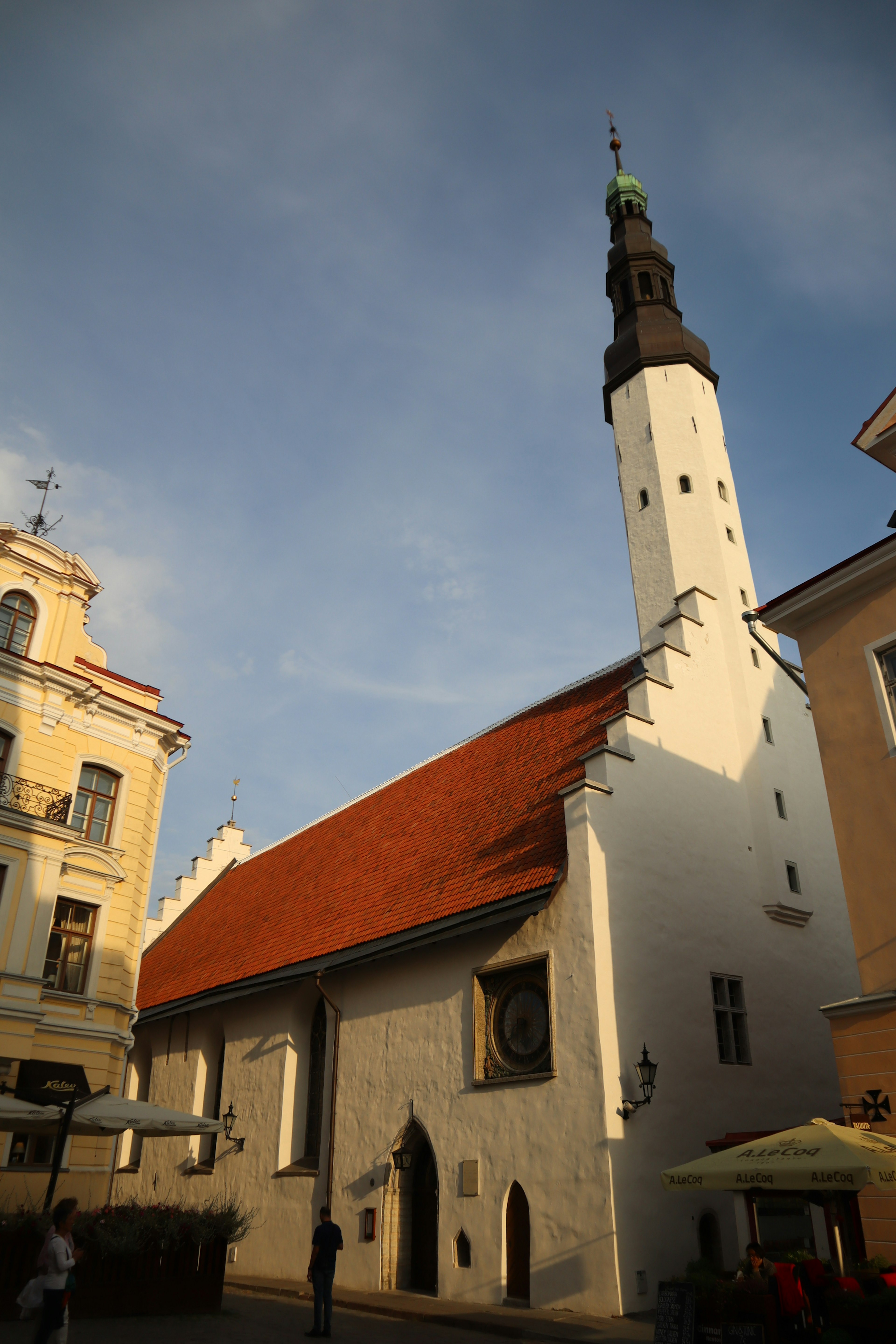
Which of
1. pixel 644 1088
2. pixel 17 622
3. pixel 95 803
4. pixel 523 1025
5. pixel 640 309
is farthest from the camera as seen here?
pixel 640 309

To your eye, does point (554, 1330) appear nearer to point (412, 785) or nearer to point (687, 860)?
point (687, 860)

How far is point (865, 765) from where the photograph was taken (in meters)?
10.6

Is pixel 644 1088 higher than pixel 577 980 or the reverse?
the reverse

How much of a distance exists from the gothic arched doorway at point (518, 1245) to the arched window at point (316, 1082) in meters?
5.02

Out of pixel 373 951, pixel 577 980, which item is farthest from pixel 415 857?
pixel 577 980

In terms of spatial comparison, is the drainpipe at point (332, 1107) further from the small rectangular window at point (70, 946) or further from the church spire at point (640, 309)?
the church spire at point (640, 309)

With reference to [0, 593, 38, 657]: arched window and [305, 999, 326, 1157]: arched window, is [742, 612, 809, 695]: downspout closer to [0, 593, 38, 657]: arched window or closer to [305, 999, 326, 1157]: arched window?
[305, 999, 326, 1157]: arched window

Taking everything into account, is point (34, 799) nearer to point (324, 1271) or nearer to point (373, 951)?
point (373, 951)

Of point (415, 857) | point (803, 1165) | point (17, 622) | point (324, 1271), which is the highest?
point (17, 622)

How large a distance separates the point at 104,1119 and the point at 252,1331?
3.32 metres

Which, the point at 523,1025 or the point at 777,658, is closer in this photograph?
the point at 523,1025

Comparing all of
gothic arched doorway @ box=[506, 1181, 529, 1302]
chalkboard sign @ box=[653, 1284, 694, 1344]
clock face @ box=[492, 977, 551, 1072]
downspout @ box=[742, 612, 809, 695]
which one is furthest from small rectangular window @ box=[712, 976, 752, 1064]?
chalkboard sign @ box=[653, 1284, 694, 1344]

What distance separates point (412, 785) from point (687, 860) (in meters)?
9.59

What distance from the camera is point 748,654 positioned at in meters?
17.8
